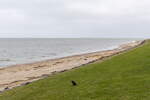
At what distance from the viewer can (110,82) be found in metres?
11.7

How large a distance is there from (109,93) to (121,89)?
2.35 feet

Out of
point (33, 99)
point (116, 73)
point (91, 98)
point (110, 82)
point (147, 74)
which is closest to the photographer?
point (91, 98)

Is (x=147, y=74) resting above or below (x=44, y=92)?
above

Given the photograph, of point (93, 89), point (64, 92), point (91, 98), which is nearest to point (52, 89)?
point (64, 92)

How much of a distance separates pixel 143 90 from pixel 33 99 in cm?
540

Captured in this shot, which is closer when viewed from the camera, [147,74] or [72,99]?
[72,99]

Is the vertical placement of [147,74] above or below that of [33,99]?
above

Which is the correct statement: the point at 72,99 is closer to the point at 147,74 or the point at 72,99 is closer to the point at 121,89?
the point at 121,89

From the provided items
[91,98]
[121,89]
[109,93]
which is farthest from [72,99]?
[121,89]

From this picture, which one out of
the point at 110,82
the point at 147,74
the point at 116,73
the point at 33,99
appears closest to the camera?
the point at 33,99

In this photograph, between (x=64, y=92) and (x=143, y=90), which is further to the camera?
(x=64, y=92)

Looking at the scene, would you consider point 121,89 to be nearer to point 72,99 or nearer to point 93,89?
point 93,89

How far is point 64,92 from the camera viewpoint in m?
11.2

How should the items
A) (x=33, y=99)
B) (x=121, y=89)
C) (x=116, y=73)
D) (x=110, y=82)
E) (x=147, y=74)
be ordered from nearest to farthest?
1. (x=121, y=89)
2. (x=33, y=99)
3. (x=110, y=82)
4. (x=147, y=74)
5. (x=116, y=73)
